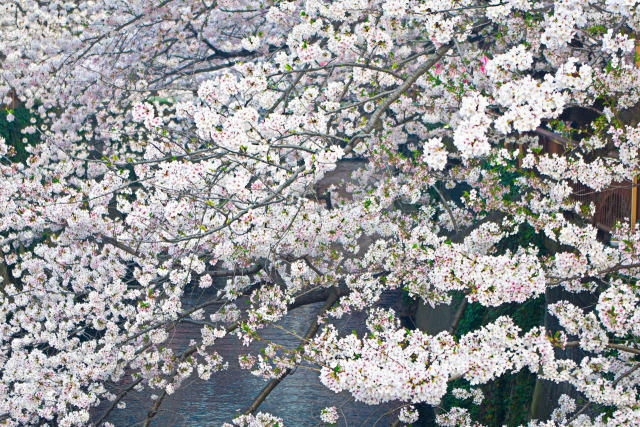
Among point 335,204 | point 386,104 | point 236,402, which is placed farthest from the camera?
point 236,402

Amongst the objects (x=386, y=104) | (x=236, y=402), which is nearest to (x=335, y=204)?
(x=236, y=402)

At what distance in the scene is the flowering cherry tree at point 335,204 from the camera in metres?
4.48

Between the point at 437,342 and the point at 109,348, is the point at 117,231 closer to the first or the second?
the point at 109,348

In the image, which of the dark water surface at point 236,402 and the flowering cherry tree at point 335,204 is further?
the dark water surface at point 236,402

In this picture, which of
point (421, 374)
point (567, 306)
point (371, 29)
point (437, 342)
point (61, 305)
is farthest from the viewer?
point (61, 305)

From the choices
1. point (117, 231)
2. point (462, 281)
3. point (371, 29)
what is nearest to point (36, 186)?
point (117, 231)

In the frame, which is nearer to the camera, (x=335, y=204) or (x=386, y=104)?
(x=386, y=104)

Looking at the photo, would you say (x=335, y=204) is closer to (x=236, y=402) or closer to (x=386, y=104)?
(x=236, y=402)

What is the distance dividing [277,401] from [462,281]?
726 centimetres

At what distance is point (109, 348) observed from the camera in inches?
297

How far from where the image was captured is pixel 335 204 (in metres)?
11.5

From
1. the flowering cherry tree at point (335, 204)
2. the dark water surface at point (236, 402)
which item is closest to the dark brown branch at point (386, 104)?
the flowering cherry tree at point (335, 204)

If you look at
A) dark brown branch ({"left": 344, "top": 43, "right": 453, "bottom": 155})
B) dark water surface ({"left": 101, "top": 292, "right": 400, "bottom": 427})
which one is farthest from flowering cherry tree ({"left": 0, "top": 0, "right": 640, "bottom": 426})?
dark water surface ({"left": 101, "top": 292, "right": 400, "bottom": 427})

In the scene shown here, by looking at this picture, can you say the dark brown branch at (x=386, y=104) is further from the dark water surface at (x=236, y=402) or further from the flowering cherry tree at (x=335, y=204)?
the dark water surface at (x=236, y=402)
